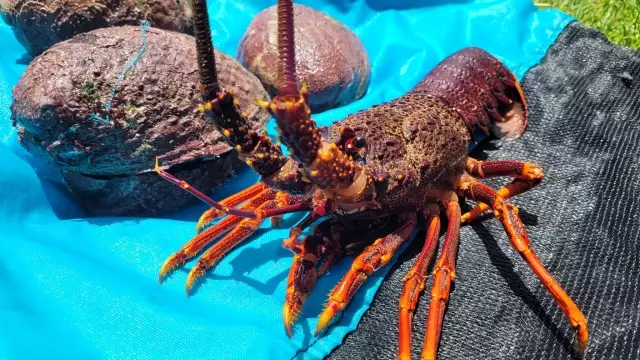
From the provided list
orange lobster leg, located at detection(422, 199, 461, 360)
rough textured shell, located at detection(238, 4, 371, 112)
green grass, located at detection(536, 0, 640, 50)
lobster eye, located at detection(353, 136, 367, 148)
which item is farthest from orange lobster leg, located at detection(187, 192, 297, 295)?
green grass, located at detection(536, 0, 640, 50)

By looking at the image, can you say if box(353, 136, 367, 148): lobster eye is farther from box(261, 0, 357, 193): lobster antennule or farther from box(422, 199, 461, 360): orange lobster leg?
box(422, 199, 461, 360): orange lobster leg

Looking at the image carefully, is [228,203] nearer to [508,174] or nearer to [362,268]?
[362,268]

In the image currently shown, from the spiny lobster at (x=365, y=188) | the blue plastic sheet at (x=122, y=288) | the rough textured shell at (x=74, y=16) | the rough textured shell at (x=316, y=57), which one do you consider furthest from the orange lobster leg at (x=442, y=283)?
the rough textured shell at (x=74, y=16)

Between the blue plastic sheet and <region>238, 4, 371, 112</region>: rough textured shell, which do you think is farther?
<region>238, 4, 371, 112</region>: rough textured shell

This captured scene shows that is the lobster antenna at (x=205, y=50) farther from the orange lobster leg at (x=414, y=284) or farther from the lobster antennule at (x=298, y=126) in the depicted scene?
the orange lobster leg at (x=414, y=284)

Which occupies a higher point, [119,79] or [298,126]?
[298,126]

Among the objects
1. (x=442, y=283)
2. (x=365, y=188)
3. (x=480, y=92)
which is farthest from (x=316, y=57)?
(x=442, y=283)
